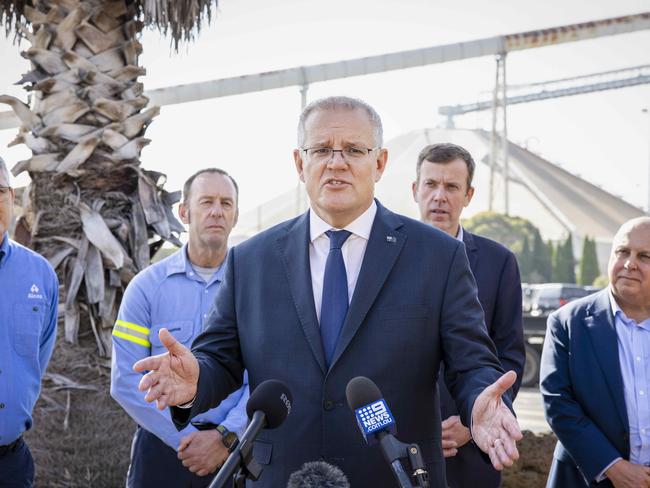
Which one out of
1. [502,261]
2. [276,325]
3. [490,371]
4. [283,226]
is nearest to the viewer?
[490,371]

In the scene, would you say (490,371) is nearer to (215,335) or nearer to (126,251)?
(215,335)

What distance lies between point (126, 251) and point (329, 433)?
435 centimetres

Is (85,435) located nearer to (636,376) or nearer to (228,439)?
(228,439)

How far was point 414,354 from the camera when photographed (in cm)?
294

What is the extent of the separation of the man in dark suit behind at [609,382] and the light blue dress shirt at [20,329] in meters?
2.66

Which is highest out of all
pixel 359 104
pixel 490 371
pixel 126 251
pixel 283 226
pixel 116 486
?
pixel 359 104

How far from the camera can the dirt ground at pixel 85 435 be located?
6.34 metres

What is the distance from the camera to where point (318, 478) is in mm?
2258

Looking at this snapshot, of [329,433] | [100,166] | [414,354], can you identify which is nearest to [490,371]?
[414,354]

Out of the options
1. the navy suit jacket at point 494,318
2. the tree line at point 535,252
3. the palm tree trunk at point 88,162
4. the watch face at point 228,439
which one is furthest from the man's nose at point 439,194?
the tree line at point 535,252

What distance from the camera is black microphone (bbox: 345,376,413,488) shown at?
213cm

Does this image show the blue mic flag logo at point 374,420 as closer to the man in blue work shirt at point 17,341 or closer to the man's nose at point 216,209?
the man in blue work shirt at point 17,341

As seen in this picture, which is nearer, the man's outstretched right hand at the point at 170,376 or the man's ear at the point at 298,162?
the man's outstretched right hand at the point at 170,376

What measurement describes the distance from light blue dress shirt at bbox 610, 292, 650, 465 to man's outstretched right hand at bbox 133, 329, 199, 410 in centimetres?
259
